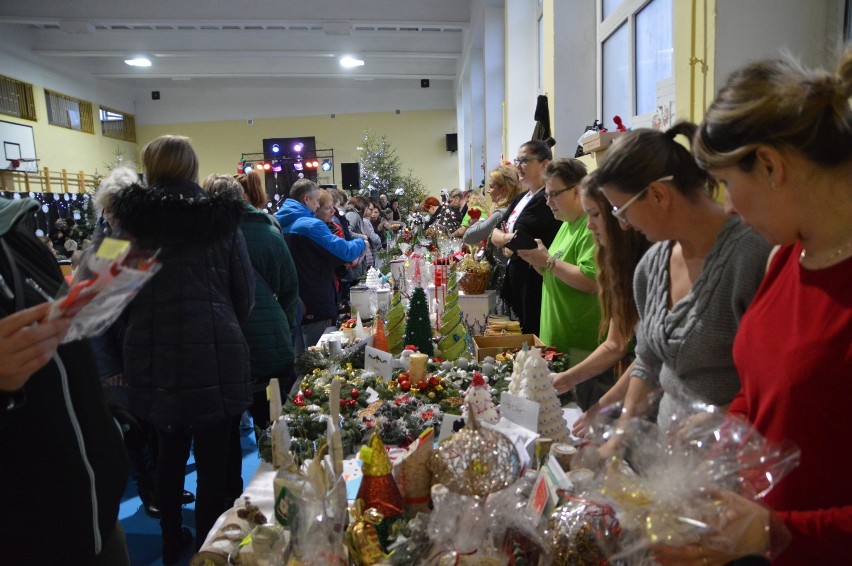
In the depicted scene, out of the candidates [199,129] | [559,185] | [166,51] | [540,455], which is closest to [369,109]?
[199,129]

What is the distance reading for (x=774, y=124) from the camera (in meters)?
0.90

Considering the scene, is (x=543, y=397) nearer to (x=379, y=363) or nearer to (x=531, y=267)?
(x=379, y=363)

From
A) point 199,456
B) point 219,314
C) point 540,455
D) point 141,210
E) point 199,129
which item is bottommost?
point 199,456

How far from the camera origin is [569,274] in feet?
7.78

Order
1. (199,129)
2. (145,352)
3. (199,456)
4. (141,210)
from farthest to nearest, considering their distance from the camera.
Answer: (199,129) < (199,456) < (145,352) < (141,210)

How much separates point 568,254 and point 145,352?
1.65m

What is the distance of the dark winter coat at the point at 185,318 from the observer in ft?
7.00

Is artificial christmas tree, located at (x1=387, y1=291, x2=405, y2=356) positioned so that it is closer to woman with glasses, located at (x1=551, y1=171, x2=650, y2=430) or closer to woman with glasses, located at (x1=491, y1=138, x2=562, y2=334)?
woman with glasses, located at (x1=491, y1=138, x2=562, y2=334)

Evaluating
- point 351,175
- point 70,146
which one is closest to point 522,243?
point 351,175

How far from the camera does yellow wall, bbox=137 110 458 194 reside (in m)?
17.2

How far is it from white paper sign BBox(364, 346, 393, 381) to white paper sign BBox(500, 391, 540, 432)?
70cm

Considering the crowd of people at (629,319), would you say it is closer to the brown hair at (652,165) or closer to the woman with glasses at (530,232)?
the brown hair at (652,165)

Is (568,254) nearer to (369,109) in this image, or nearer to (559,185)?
(559,185)

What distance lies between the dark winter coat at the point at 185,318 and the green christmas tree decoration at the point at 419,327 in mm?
700
